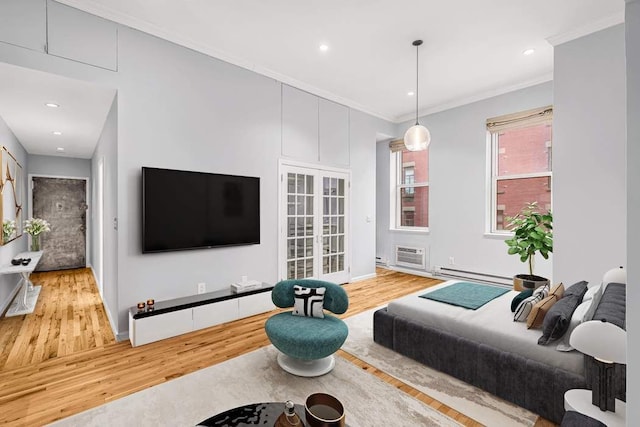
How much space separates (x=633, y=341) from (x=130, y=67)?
3.99 m

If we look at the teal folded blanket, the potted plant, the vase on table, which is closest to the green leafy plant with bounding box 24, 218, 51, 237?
the vase on table

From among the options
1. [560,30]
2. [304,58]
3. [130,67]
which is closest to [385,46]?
[304,58]

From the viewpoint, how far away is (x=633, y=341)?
798mm

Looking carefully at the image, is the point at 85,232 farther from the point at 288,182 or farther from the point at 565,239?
the point at 565,239

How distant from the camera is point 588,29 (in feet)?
10.5

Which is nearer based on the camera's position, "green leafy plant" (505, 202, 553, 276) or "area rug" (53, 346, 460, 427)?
"area rug" (53, 346, 460, 427)

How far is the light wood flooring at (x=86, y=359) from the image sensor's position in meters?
2.10

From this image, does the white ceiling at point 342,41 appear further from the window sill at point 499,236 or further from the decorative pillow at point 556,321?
the decorative pillow at point 556,321

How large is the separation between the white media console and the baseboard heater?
133 inches

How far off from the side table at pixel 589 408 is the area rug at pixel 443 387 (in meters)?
0.33

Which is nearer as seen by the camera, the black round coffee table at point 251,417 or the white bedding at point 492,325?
the black round coffee table at point 251,417

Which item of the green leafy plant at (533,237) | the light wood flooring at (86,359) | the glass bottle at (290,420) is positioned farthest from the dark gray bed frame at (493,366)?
the green leafy plant at (533,237)

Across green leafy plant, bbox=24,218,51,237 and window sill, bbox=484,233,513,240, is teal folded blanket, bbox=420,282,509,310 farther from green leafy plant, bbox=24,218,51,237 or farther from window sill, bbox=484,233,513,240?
green leafy plant, bbox=24,218,51,237

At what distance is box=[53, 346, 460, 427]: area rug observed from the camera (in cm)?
190
